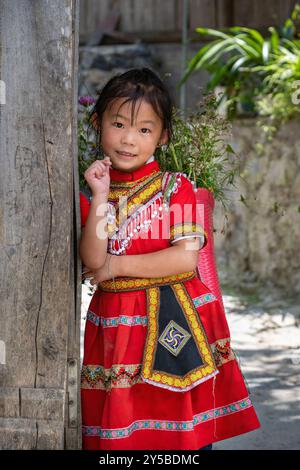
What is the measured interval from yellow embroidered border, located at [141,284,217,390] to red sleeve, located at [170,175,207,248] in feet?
0.53

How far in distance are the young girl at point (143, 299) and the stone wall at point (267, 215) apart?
3505 mm

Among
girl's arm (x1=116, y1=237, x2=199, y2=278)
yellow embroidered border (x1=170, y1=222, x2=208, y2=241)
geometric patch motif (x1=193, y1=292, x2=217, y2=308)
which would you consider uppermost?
yellow embroidered border (x1=170, y1=222, x2=208, y2=241)

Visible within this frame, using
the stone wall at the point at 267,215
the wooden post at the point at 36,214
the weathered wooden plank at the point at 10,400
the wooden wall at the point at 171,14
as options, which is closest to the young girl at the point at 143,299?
the wooden post at the point at 36,214

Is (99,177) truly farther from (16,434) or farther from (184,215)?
(16,434)

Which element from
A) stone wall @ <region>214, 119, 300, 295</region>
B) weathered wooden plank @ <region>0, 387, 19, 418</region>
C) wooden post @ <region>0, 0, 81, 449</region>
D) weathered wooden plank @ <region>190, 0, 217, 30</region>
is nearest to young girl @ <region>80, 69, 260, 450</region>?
wooden post @ <region>0, 0, 81, 449</region>

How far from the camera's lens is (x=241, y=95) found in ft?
20.6

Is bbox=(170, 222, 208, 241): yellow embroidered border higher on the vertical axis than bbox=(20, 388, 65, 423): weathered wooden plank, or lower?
higher

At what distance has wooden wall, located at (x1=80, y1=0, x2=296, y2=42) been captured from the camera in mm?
8930

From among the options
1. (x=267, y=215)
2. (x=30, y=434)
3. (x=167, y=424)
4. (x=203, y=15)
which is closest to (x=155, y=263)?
(x=167, y=424)

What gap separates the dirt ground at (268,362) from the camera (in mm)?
3357

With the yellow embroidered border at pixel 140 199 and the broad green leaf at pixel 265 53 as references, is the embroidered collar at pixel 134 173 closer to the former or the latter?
the yellow embroidered border at pixel 140 199

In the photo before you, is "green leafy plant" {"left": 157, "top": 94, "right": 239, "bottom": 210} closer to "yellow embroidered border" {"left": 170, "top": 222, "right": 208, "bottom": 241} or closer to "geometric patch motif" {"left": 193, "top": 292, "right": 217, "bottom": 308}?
"yellow embroidered border" {"left": 170, "top": 222, "right": 208, "bottom": 241}

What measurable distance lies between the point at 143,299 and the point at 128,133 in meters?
0.47
